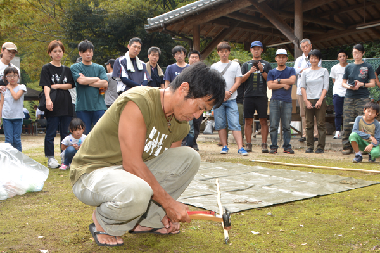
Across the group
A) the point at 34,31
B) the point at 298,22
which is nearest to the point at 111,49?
the point at 34,31

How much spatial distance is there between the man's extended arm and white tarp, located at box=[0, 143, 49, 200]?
1.98m

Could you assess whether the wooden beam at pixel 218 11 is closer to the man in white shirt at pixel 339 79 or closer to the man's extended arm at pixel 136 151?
the man in white shirt at pixel 339 79

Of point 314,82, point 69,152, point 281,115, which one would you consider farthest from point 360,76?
point 69,152

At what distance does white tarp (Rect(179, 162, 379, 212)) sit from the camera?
331 centimetres

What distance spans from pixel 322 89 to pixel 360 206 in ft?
13.4

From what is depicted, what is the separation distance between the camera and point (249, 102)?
22.4ft

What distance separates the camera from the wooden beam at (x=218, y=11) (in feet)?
29.7

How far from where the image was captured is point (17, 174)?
3.62 m

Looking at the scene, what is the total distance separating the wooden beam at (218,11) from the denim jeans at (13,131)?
18.7 feet

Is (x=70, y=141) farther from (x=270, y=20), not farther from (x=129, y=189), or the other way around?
(x=270, y=20)

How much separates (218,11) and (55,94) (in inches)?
215

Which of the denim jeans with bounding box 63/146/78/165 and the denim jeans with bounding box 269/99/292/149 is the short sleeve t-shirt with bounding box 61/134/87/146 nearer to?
the denim jeans with bounding box 63/146/78/165

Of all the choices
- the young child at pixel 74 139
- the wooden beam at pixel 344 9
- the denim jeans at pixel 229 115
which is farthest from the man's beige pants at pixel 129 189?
the wooden beam at pixel 344 9

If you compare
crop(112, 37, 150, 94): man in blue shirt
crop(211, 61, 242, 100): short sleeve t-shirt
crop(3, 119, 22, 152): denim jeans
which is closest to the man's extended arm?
crop(112, 37, 150, 94): man in blue shirt
